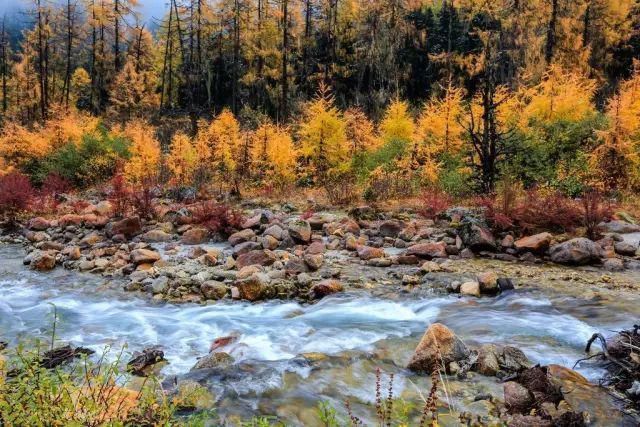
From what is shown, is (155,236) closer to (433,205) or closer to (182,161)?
(433,205)

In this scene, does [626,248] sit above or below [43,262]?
above

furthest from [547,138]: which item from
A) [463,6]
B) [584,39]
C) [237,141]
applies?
[463,6]

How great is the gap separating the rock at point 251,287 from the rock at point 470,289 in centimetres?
306

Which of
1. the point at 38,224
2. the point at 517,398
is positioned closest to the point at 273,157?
the point at 38,224

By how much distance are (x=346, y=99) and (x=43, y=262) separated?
30.5m

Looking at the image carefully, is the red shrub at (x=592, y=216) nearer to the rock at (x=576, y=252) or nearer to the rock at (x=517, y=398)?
the rock at (x=576, y=252)

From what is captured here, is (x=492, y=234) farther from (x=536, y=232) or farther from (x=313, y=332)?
(x=313, y=332)

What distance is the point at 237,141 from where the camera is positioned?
18.2 m

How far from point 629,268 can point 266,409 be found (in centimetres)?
695

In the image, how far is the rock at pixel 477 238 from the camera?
9328 mm

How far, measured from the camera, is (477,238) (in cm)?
938

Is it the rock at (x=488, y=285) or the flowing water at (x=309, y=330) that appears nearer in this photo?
the flowing water at (x=309, y=330)

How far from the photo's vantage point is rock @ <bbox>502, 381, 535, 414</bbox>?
389 centimetres

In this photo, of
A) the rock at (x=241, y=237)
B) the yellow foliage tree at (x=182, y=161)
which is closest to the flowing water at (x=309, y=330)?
the rock at (x=241, y=237)
